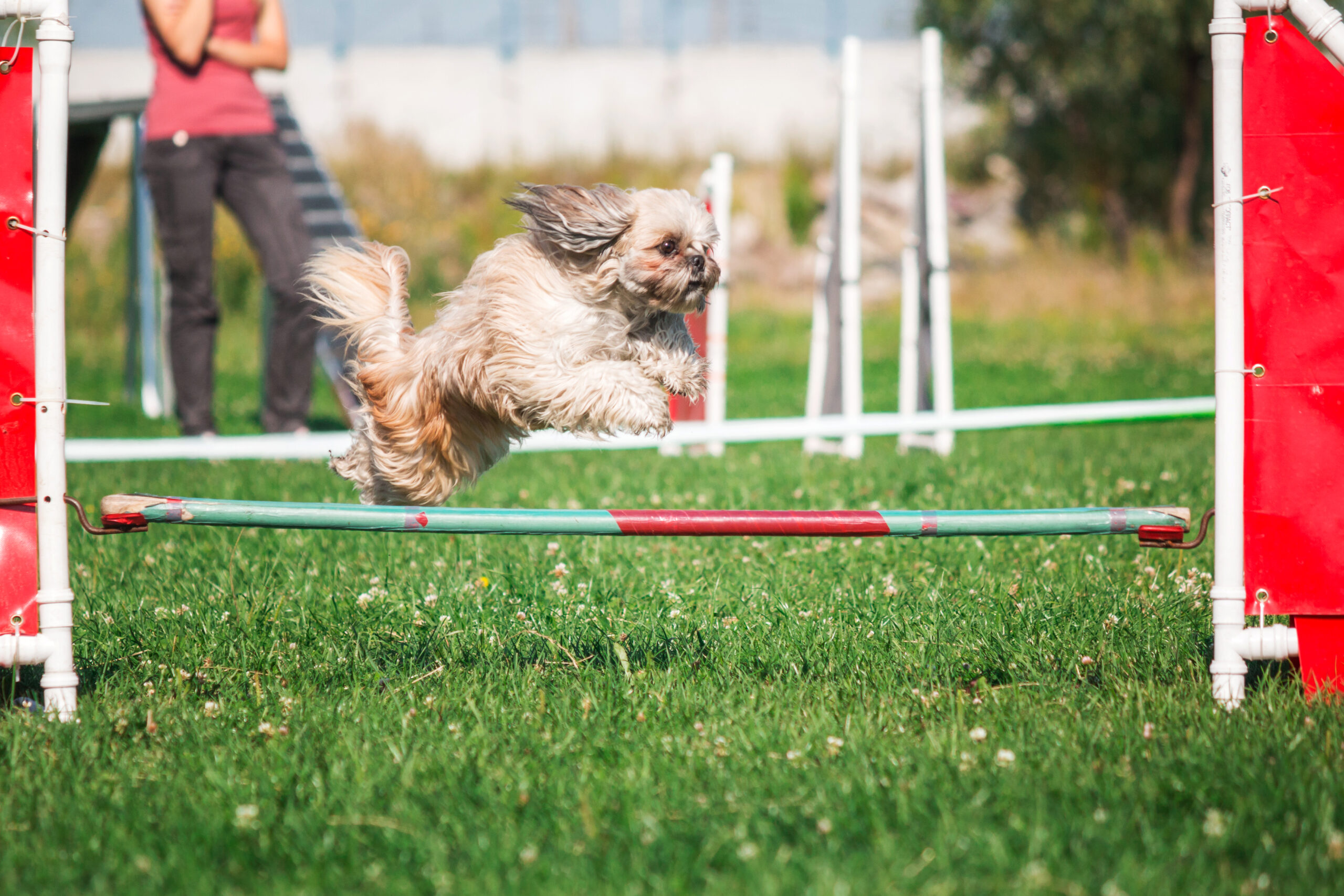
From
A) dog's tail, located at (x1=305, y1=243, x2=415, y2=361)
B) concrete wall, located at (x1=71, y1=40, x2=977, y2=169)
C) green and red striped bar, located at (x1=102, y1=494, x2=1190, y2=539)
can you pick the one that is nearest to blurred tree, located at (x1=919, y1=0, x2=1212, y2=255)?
concrete wall, located at (x1=71, y1=40, x2=977, y2=169)

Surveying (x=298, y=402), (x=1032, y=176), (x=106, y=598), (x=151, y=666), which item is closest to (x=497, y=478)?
(x=298, y=402)

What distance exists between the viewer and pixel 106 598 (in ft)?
12.7

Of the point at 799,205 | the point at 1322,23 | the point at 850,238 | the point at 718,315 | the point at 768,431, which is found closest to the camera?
the point at 1322,23

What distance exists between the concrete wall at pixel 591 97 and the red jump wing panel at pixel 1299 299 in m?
19.3

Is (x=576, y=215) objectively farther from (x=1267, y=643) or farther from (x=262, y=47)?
(x=262, y=47)

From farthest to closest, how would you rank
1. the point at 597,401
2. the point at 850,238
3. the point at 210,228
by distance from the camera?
the point at 850,238, the point at 210,228, the point at 597,401

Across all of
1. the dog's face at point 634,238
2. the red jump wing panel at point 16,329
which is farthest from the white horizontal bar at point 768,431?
the red jump wing panel at point 16,329

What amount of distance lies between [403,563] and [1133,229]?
1832 cm

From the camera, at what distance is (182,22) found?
615cm

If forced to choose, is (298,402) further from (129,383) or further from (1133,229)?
(1133,229)

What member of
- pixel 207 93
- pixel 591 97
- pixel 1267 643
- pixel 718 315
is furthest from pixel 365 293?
pixel 591 97

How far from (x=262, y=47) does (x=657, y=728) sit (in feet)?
16.7

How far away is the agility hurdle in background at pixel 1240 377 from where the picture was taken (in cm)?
291

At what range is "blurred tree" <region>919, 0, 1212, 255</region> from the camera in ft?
58.6
